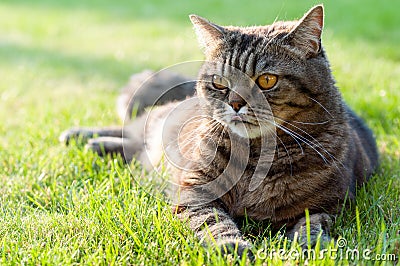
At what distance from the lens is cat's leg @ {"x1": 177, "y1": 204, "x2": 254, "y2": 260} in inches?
78.2

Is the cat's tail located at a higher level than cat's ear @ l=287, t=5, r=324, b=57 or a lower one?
lower

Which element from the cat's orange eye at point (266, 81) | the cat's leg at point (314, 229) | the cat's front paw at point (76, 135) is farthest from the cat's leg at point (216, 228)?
the cat's front paw at point (76, 135)

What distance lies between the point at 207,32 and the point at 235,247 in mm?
1098

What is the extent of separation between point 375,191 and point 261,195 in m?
0.69

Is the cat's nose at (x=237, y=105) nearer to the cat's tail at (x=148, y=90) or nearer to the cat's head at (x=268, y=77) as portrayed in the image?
the cat's head at (x=268, y=77)

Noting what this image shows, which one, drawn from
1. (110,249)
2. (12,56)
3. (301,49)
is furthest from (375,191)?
(12,56)

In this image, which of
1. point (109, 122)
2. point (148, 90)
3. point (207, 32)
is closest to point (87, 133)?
point (109, 122)

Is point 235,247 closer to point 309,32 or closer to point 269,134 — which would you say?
point 269,134

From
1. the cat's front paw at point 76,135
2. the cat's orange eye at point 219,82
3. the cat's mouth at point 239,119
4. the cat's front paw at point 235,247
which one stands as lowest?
the cat's front paw at point 235,247

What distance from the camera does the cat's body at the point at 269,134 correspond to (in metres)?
2.24

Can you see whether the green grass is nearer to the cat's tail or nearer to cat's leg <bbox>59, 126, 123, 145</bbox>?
cat's leg <bbox>59, 126, 123, 145</bbox>

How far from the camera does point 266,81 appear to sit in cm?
225

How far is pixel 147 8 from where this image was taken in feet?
31.8

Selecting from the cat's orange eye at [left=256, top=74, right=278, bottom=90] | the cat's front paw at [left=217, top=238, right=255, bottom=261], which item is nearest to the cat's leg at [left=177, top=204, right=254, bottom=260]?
the cat's front paw at [left=217, top=238, right=255, bottom=261]
